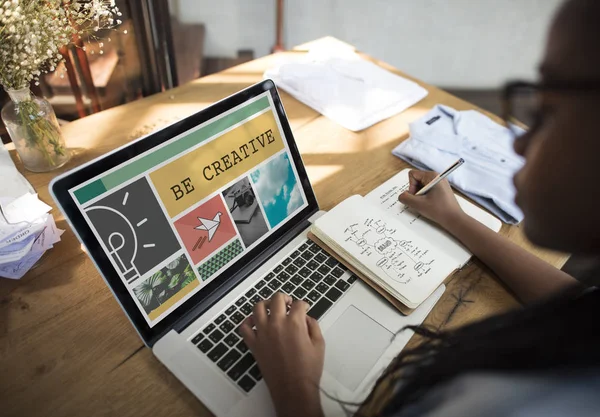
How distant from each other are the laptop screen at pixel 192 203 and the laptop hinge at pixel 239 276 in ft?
0.08

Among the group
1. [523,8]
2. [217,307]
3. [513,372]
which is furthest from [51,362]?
[523,8]

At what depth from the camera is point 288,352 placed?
58cm

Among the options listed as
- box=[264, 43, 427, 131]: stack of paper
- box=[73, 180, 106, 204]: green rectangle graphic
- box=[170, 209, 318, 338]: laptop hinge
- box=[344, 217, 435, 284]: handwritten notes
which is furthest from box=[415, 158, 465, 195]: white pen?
box=[73, 180, 106, 204]: green rectangle graphic

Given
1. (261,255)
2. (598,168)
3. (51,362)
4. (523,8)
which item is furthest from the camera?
(523,8)

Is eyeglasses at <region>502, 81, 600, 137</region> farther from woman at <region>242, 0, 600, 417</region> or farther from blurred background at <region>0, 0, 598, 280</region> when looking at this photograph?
blurred background at <region>0, 0, 598, 280</region>

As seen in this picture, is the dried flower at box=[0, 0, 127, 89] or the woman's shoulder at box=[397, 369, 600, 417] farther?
the dried flower at box=[0, 0, 127, 89]

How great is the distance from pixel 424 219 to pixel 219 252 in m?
0.42

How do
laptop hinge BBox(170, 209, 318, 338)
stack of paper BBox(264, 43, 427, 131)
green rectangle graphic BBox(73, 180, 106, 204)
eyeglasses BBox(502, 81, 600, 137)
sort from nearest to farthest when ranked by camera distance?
eyeglasses BBox(502, 81, 600, 137) → green rectangle graphic BBox(73, 180, 106, 204) → laptop hinge BBox(170, 209, 318, 338) → stack of paper BBox(264, 43, 427, 131)

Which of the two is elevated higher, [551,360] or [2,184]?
[2,184]

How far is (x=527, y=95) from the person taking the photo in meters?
0.47

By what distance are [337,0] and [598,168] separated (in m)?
2.18

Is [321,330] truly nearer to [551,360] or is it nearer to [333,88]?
[551,360]

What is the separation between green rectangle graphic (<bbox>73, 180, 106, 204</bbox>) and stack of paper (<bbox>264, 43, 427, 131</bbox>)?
0.73 m

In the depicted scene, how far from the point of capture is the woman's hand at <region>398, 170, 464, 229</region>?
822mm
